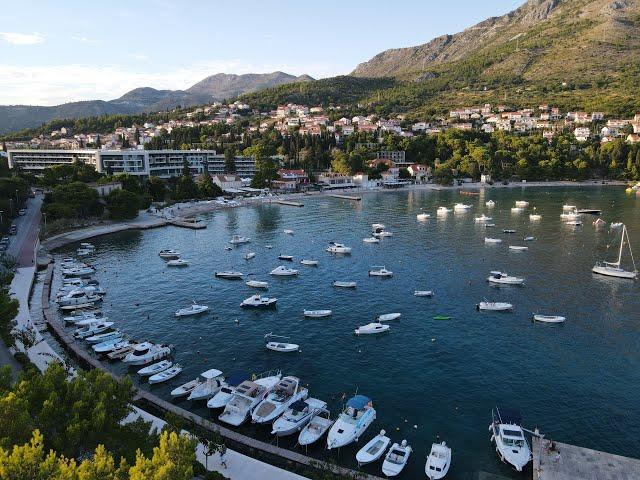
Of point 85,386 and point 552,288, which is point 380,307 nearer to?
point 552,288

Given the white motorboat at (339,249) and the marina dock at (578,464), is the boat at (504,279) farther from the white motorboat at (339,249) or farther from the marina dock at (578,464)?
the marina dock at (578,464)

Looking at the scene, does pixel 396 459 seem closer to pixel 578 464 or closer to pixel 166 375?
pixel 578 464

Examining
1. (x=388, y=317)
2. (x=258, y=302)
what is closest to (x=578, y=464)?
(x=388, y=317)

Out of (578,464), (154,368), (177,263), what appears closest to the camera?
(578,464)

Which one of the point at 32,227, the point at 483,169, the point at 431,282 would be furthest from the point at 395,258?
the point at 483,169

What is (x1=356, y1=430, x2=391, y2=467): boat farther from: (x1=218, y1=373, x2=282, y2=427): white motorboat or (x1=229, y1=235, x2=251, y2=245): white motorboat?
(x1=229, y1=235, x2=251, y2=245): white motorboat
